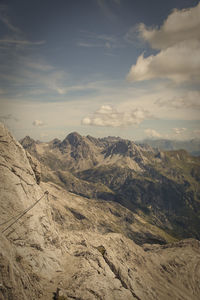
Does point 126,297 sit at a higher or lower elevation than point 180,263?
higher

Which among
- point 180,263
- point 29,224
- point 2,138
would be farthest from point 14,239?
point 180,263

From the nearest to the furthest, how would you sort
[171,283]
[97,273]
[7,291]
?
[7,291] → [97,273] → [171,283]

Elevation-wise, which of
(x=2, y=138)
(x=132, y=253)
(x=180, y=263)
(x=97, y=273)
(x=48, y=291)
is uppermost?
(x=2, y=138)

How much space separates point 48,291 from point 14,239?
1342 centimetres

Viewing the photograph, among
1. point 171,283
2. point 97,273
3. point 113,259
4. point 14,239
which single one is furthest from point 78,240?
point 171,283

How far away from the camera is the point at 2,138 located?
56.3m

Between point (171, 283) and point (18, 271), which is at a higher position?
point (18, 271)

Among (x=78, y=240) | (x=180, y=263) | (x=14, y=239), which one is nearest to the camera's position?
(x=14, y=239)

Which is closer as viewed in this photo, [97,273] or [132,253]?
[97,273]

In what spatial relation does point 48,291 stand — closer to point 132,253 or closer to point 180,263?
point 132,253

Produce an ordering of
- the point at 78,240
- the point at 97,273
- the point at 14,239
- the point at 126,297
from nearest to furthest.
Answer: the point at 14,239 → the point at 126,297 → the point at 97,273 → the point at 78,240

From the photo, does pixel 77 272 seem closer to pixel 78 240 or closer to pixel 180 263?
pixel 78 240

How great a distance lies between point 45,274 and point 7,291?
18.0 metres

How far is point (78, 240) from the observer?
72.4 metres
